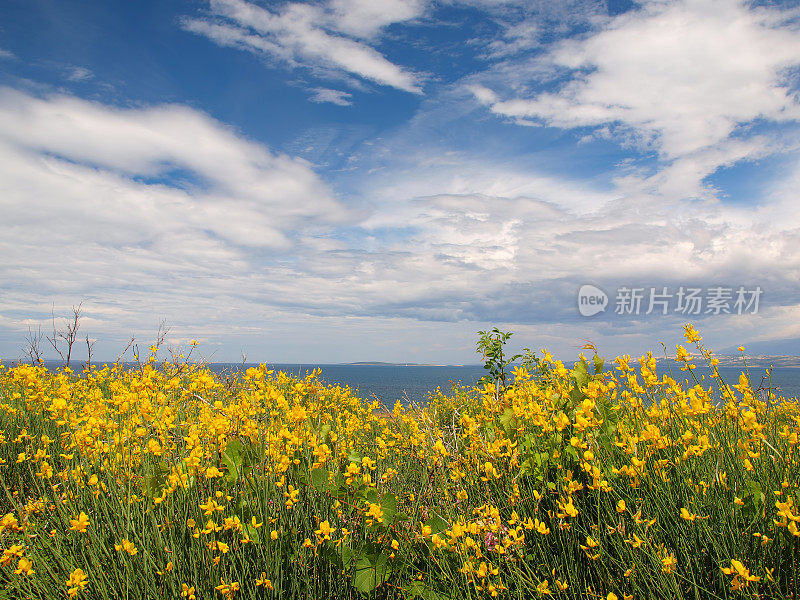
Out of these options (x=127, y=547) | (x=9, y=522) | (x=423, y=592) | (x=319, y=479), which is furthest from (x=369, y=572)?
(x=9, y=522)

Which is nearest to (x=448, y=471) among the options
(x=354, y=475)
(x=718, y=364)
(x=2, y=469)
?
(x=354, y=475)

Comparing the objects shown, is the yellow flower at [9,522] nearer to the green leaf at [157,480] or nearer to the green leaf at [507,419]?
the green leaf at [157,480]

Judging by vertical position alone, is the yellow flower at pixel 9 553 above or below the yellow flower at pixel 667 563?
below

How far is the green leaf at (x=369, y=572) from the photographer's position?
220 cm

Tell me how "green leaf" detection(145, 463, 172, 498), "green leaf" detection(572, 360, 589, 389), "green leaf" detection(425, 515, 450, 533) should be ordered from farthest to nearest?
"green leaf" detection(572, 360, 589, 389)
"green leaf" detection(145, 463, 172, 498)
"green leaf" detection(425, 515, 450, 533)

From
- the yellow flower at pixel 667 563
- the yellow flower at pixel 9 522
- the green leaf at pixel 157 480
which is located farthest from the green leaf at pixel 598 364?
the yellow flower at pixel 9 522

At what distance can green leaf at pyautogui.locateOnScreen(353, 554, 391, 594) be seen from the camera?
2197mm

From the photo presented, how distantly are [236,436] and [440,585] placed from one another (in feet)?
4.86

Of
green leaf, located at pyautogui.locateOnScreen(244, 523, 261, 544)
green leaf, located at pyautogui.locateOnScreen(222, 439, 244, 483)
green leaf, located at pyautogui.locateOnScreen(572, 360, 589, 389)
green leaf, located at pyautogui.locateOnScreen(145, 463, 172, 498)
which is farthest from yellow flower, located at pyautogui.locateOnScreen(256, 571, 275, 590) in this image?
green leaf, located at pyautogui.locateOnScreen(572, 360, 589, 389)

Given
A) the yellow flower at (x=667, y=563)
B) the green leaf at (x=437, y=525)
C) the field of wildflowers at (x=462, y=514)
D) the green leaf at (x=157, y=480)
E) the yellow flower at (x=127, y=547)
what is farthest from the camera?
the green leaf at (x=157, y=480)

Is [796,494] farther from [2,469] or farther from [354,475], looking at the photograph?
[2,469]

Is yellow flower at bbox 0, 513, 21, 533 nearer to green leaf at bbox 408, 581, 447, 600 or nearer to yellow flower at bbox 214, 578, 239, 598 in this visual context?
yellow flower at bbox 214, 578, 239, 598

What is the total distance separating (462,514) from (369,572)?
2.36ft

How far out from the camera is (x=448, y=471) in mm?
3637
